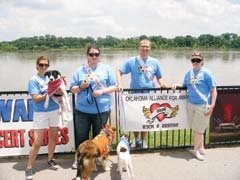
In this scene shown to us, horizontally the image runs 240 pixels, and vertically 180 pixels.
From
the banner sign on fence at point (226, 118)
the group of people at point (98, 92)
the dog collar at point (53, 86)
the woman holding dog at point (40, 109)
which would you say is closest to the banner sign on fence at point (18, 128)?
the group of people at point (98, 92)

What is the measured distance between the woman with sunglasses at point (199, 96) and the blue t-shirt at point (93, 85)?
1.48 meters

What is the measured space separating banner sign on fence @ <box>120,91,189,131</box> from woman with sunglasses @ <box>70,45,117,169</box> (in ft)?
2.94

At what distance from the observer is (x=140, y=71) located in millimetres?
6457

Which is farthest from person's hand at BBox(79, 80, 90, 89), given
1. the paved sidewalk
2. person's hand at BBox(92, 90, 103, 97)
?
the paved sidewalk

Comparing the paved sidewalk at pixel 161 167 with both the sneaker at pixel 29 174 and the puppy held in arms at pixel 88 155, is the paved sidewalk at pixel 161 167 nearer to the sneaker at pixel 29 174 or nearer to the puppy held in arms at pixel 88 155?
the sneaker at pixel 29 174

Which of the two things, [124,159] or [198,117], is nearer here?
[124,159]

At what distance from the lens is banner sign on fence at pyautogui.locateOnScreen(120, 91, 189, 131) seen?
6789mm

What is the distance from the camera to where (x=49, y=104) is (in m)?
5.65

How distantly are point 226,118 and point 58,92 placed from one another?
3532mm

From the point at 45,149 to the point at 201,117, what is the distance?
2.90 m

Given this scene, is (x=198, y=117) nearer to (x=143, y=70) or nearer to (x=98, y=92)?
(x=143, y=70)

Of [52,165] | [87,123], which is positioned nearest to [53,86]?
[87,123]

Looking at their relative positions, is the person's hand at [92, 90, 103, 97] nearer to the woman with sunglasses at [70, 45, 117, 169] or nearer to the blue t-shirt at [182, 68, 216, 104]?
the woman with sunglasses at [70, 45, 117, 169]

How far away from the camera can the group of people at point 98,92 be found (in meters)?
5.65
